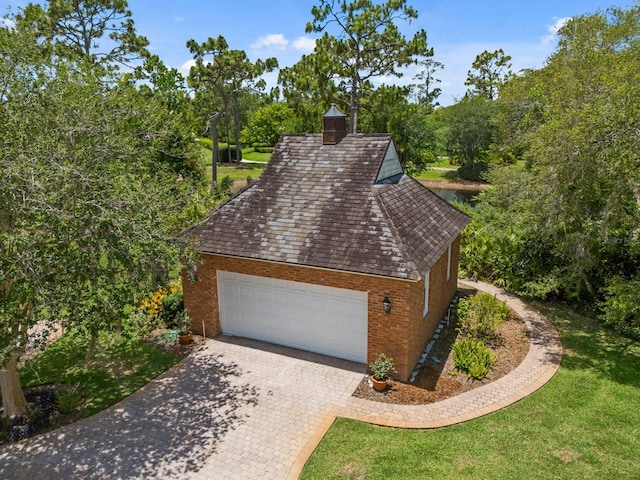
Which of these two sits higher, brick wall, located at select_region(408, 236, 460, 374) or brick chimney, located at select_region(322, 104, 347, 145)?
brick chimney, located at select_region(322, 104, 347, 145)

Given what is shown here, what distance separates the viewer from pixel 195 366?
12211 millimetres

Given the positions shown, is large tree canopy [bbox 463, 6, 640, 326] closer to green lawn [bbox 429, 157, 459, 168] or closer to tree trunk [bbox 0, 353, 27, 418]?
tree trunk [bbox 0, 353, 27, 418]

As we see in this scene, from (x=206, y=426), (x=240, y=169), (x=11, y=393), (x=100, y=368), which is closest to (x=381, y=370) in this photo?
(x=206, y=426)

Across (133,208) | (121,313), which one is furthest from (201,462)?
(133,208)

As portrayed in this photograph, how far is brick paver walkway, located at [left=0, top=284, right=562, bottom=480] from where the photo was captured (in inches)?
334

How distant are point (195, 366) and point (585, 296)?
1422cm

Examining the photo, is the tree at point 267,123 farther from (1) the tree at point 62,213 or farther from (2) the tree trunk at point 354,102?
(1) the tree at point 62,213

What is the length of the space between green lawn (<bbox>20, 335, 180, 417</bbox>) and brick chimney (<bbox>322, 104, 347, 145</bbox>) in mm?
8525

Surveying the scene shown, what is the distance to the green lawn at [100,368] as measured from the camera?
36.1 feet

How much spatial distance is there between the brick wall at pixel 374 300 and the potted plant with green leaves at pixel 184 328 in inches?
7.7

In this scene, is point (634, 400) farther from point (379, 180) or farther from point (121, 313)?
point (121, 313)

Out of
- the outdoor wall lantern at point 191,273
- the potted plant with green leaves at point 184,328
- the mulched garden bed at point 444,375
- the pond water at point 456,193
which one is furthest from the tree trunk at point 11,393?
the pond water at point 456,193

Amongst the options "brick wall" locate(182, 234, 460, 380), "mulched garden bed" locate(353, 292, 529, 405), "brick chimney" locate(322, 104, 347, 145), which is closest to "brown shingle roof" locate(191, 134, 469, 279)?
"brick chimney" locate(322, 104, 347, 145)

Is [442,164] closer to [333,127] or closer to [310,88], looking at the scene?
[310,88]
